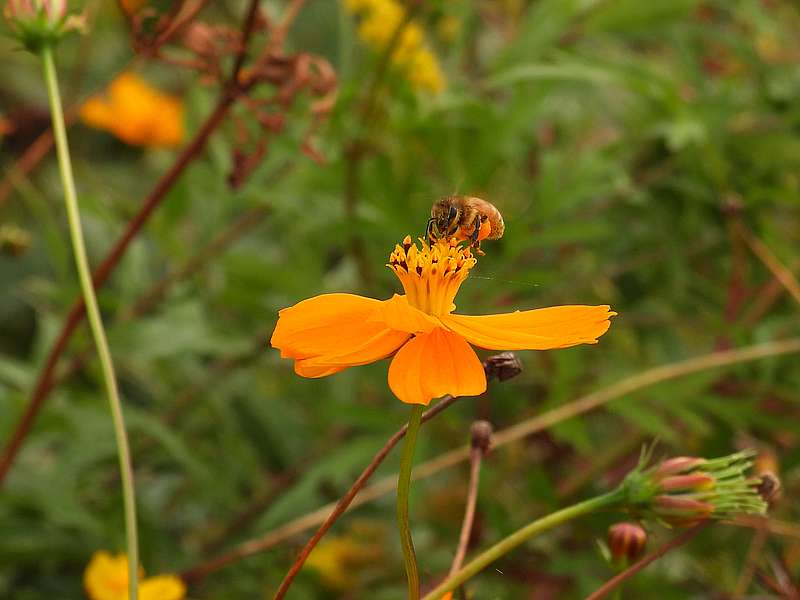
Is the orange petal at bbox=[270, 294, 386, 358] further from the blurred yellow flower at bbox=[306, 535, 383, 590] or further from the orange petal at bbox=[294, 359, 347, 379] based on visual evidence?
the blurred yellow flower at bbox=[306, 535, 383, 590]

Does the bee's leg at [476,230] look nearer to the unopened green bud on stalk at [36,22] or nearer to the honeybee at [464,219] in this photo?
the honeybee at [464,219]

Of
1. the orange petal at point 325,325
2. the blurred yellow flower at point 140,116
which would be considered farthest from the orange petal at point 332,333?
the blurred yellow flower at point 140,116

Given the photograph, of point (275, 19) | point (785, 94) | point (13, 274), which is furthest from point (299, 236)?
point (13, 274)

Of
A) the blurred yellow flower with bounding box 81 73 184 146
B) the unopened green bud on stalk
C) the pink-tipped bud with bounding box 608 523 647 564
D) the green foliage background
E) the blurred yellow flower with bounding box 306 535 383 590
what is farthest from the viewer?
the blurred yellow flower with bounding box 81 73 184 146

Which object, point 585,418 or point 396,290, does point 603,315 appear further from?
point 585,418

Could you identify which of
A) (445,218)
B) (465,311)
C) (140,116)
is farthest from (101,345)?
(140,116)

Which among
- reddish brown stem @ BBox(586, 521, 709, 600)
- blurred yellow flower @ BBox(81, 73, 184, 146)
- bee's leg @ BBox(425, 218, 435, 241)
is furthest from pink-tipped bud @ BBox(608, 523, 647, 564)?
blurred yellow flower @ BBox(81, 73, 184, 146)

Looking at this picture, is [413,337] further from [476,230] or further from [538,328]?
[476,230]
